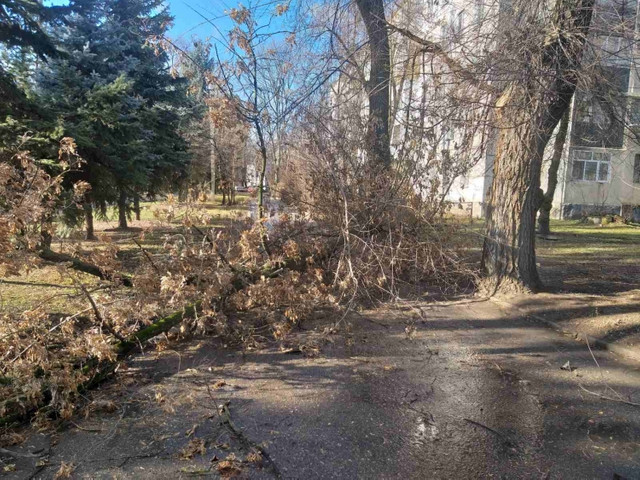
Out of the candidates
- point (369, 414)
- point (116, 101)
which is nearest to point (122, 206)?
point (116, 101)

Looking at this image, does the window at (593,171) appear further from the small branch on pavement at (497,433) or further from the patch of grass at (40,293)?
the patch of grass at (40,293)

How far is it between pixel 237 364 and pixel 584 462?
3.38 meters

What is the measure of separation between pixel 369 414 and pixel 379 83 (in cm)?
720

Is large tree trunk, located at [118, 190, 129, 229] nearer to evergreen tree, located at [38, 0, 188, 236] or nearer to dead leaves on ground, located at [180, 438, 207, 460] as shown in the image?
evergreen tree, located at [38, 0, 188, 236]

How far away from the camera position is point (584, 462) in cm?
323

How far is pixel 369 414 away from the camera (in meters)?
3.93

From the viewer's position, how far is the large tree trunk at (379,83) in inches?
330

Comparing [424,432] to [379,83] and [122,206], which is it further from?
[122,206]

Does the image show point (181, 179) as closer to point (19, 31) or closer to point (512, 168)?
point (19, 31)

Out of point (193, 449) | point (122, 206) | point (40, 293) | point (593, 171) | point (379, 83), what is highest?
point (379, 83)

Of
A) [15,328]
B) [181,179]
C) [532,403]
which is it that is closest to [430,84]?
[532,403]

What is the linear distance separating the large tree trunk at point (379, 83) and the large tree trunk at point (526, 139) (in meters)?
2.05

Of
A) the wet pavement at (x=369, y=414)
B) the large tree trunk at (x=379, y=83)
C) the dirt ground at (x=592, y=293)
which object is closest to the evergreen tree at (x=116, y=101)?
the large tree trunk at (x=379, y=83)

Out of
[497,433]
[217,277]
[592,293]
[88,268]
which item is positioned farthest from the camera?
[592,293]
